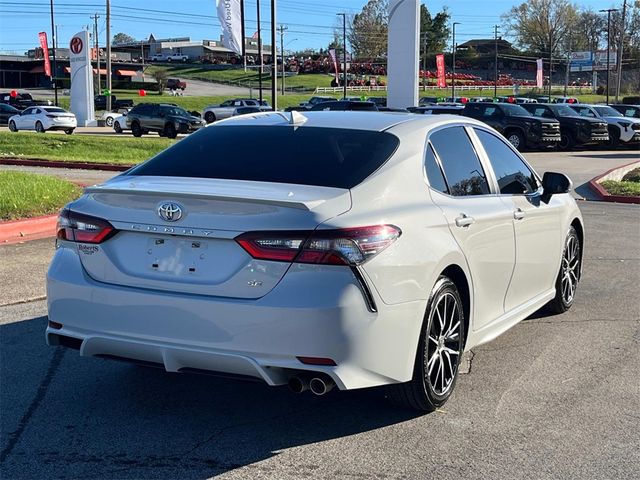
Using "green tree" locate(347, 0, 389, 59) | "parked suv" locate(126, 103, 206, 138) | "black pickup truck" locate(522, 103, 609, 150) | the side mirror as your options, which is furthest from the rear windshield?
"green tree" locate(347, 0, 389, 59)

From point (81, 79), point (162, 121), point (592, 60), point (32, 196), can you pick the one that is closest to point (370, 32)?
point (592, 60)

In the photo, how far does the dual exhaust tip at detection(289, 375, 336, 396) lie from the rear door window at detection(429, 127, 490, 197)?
1.61 m

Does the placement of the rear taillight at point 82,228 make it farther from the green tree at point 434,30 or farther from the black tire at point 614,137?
the green tree at point 434,30

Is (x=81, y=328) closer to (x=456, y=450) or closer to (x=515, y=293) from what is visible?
(x=456, y=450)

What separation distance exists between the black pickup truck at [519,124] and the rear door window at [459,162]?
24.3m

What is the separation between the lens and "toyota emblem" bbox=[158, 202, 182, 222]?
400cm

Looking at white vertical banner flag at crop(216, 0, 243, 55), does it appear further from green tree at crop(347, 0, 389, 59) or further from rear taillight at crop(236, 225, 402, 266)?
green tree at crop(347, 0, 389, 59)

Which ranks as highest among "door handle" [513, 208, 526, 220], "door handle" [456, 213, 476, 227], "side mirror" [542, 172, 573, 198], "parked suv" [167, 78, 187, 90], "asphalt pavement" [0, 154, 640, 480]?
"parked suv" [167, 78, 187, 90]

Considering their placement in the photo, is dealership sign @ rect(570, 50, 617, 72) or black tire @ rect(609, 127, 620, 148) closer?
black tire @ rect(609, 127, 620, 148)

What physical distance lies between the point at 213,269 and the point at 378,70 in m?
120

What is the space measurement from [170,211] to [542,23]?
143505 millimetres

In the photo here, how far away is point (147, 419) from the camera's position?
14.6ft

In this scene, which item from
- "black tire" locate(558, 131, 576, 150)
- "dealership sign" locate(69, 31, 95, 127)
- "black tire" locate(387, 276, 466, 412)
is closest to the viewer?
"black tire" locate(387, 276, 466, 412)

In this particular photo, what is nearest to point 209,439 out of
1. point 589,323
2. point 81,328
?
point 81,328
